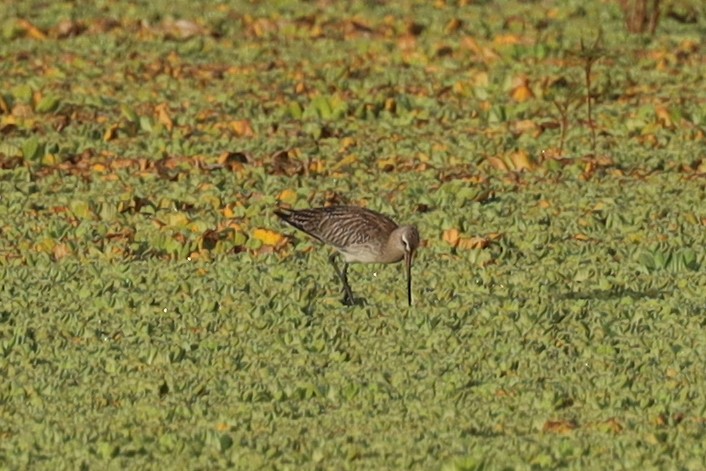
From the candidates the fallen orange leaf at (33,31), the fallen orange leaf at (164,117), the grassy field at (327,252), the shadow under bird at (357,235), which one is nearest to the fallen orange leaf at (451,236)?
the grassy field at (327,252)

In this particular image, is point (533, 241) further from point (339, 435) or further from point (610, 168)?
point (339, 435)

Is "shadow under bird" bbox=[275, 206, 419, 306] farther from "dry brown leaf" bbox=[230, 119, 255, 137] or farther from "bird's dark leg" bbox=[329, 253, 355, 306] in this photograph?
"dry brown leaf" bbox=[230, 119, 255, 137]

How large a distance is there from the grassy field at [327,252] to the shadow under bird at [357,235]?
0.53ft

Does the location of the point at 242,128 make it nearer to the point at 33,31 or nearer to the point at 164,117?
the point at 164,117

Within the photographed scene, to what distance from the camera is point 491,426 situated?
768 cm

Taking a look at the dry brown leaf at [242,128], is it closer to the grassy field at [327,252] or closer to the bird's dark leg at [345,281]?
the grassy field at [327,252]

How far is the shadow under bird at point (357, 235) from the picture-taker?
9656 mm

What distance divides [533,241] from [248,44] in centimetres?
596

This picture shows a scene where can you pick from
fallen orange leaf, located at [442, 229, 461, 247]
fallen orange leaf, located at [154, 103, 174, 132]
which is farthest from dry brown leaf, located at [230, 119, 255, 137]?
fallen orange leaf, located at [442, 229, 461, 247]

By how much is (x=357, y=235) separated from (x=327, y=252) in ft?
2.80

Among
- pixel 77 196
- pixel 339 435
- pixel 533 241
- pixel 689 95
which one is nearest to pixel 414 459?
pixel 339 435

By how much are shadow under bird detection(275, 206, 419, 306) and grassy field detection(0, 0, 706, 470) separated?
6.3 inches

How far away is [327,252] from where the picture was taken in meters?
10.7

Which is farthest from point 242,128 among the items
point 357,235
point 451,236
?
point 357,235
